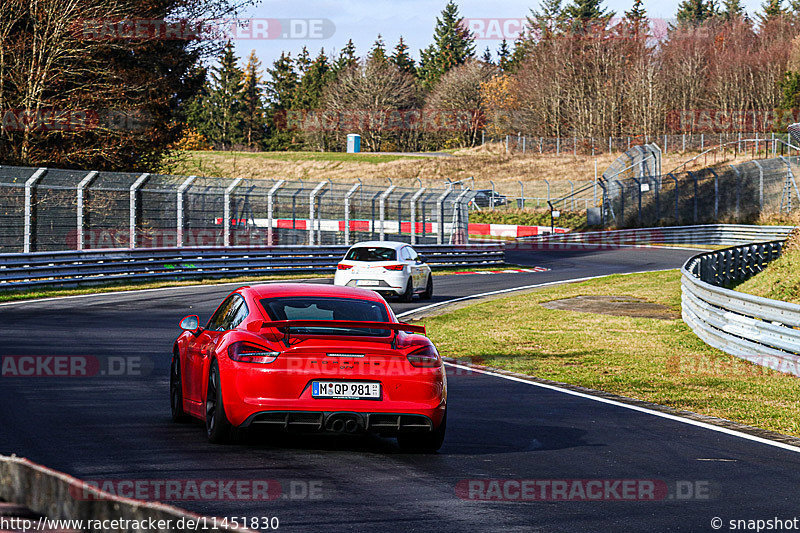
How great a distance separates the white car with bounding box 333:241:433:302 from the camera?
979 inches

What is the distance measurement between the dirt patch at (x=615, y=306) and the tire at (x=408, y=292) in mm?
3070

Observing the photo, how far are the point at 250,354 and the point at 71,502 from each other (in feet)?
15.3

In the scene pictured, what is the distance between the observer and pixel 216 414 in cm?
825

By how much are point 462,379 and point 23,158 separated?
22.9 metres

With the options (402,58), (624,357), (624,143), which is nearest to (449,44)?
(402,58)

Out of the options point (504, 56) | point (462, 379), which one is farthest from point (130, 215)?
point (504, 56)

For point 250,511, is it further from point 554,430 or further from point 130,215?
point 130,215

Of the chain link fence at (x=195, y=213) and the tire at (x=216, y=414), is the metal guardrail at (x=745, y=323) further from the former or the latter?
the chain link fence at (x=195, y=213)

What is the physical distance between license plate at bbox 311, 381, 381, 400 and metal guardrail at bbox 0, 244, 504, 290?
1843cm

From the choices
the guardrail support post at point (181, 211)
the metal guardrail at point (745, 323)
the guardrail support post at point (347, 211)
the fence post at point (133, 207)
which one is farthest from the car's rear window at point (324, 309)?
the guardrail support post at point (347, 211)

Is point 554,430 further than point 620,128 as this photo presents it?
No

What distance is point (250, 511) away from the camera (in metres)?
6.09

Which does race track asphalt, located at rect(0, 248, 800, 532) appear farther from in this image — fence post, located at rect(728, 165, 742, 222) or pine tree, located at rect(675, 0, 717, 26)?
pine tree, located at rect(675, 0, 717, 26)

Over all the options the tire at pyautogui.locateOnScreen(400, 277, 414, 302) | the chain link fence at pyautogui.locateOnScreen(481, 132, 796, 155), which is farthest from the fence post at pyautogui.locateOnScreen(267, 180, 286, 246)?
the chain link fence at pyautogui.locateOnScreen(481, 132, 796, 155)
